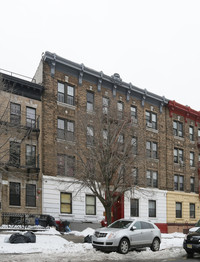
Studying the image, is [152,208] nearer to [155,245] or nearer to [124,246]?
[155,245]

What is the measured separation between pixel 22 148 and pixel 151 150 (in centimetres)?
1458

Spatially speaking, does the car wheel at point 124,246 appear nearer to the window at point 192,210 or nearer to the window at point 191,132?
the window at point 192,210

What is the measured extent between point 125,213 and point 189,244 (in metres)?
16.6

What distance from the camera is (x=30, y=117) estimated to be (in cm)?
2953

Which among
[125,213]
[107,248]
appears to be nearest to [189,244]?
[107,248]

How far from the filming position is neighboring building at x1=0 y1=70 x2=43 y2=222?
88.8 feet

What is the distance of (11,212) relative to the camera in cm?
2698

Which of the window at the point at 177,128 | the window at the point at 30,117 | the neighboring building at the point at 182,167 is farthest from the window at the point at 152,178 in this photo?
the window at the point at 30,117

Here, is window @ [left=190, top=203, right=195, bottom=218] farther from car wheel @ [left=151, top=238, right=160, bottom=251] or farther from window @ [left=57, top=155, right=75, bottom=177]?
car wheel @ [left=151, top=238, right=160, bottom=251]

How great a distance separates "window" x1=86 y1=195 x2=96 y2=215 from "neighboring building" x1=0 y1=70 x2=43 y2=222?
4.84m

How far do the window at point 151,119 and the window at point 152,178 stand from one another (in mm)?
4629

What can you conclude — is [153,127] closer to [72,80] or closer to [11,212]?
[72,80]

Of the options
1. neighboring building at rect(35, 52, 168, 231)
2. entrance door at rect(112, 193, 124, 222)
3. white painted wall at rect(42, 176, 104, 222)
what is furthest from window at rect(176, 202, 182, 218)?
white painted wall at rect(42, 176, 104, 222)

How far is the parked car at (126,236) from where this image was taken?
717 inches
